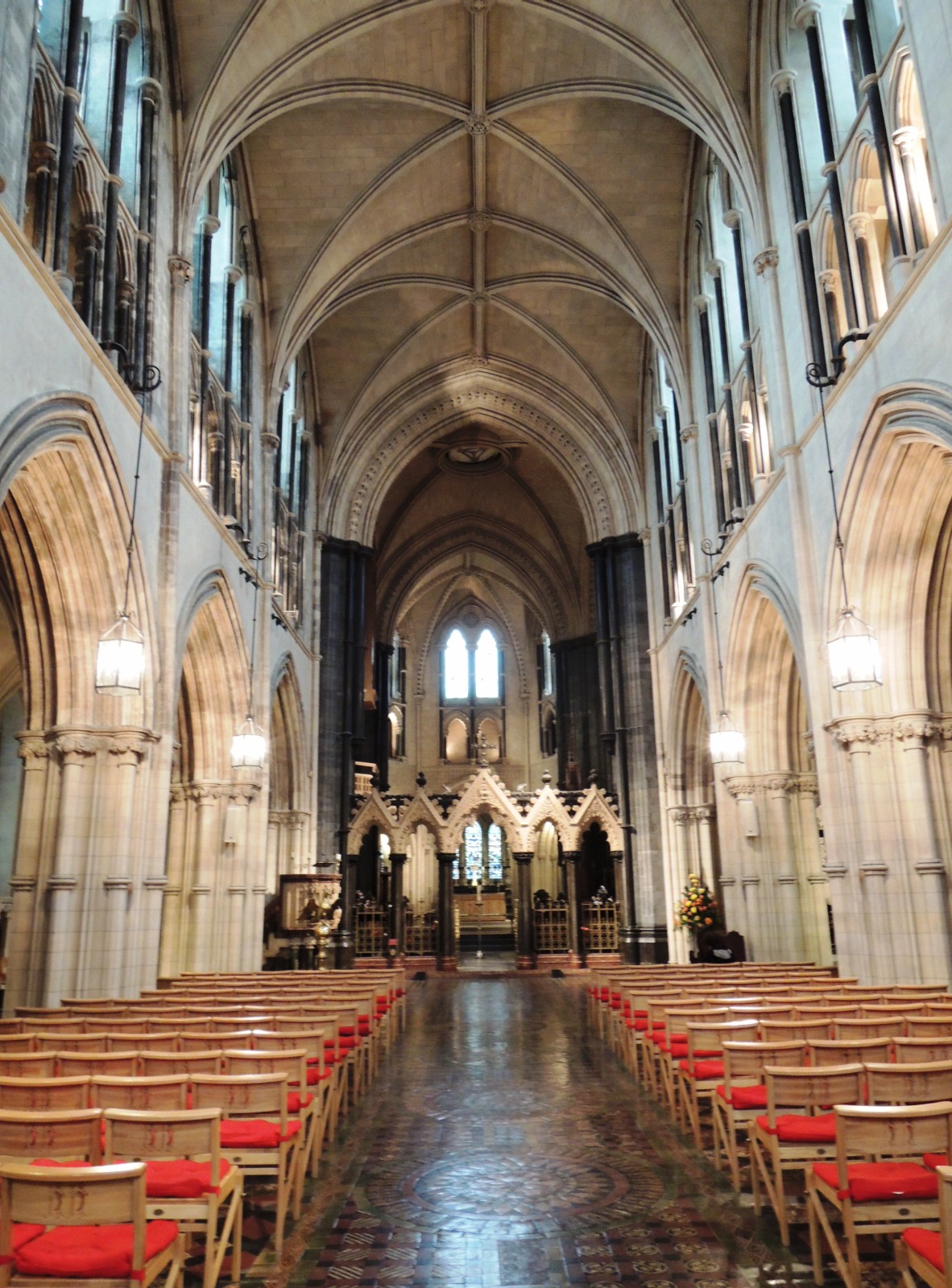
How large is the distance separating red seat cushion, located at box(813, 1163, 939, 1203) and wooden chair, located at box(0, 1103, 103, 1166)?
127 inches

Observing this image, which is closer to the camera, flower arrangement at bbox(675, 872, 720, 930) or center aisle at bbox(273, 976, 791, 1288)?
center aisle at bbox(273, 976, 791, 1288)

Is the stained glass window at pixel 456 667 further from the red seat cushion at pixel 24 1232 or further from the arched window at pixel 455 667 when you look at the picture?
the red seat cushion at pixel 24 1232

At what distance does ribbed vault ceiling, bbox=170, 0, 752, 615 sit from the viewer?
1623 cm

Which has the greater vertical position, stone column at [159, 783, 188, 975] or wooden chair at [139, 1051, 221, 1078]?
stone column at [159, 783, 188, 975]

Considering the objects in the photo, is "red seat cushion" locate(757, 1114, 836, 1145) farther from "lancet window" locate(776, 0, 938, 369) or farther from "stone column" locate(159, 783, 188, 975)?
"stone column" locate(159, 783, 188, 975)

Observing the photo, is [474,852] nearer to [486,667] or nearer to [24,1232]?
[486,667]

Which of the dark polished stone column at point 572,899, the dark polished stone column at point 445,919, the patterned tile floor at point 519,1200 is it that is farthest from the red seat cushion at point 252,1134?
the dark polished stone column at point 572,899

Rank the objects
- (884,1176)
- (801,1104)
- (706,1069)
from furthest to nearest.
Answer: (706,1069) → (801,1104) → (884,1176)

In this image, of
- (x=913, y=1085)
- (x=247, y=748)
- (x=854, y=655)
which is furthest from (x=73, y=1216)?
(x=247, y=748)

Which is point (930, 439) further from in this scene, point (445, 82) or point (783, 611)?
point (445, 82)

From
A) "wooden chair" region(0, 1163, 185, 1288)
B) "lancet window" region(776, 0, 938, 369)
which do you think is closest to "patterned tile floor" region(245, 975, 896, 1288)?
"wooden chair" region(0, 1163, 185, 1288)

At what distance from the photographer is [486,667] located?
46.8 m

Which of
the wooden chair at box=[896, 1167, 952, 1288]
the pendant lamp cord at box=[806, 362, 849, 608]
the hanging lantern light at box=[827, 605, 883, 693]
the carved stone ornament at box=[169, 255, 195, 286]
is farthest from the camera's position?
the carved stone ornament at box=[169, 255, 195, 286]

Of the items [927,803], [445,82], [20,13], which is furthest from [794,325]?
[20,13]
